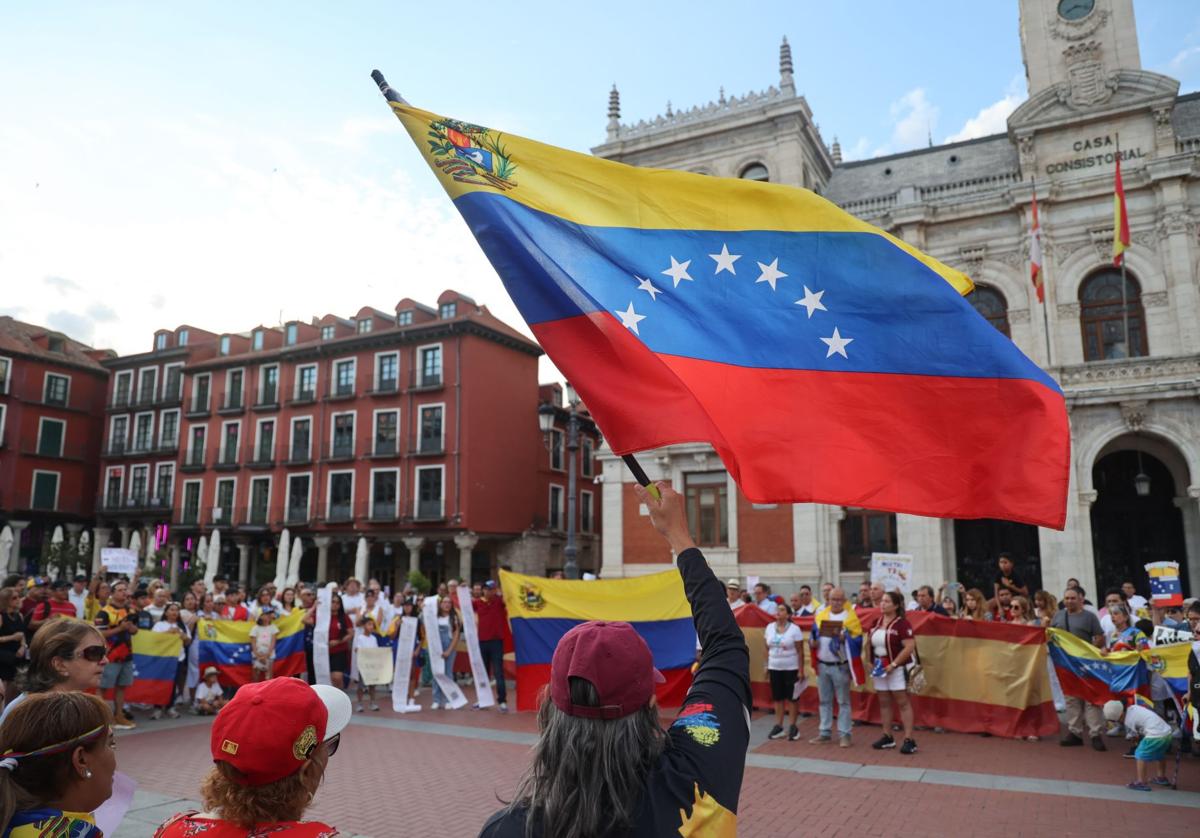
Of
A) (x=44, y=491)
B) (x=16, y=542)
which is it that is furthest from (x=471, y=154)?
(x=44, y=491)

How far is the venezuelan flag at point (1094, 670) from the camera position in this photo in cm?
957

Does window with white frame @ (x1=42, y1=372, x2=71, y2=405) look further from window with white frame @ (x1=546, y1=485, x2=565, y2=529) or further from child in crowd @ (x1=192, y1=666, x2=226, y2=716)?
child in crowd @ (x1=192, y1=666, x2=226, y2=716)

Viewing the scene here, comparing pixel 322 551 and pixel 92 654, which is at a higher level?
pixel 322 551

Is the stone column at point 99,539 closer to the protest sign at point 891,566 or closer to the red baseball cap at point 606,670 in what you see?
the protest sign at point 891,566

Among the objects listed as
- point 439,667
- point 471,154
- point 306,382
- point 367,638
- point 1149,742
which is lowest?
point 439,667

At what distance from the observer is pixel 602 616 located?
12.5 metres

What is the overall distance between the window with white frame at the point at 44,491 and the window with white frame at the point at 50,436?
128 cm

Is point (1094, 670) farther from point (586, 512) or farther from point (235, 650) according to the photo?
point (586, 512)

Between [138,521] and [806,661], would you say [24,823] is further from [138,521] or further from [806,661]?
[138,521]

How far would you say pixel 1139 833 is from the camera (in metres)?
6.67

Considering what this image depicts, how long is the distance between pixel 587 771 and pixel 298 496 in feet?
142

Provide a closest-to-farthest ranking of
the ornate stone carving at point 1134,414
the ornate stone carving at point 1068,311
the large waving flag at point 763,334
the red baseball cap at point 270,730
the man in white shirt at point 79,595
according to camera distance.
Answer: the red baseball cap at point 270,730, the large waving flag at point 763,334, the man in white shirt at point 79,595, the ornate stone carving at point 1134,414, the ornate stone carving at point 1068,311

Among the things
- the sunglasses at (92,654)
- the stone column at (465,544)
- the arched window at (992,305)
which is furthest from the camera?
the stone column at (465,544)

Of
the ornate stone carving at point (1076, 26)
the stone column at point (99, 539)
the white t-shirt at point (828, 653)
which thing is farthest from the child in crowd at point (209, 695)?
the stone column at point (99, 539)
